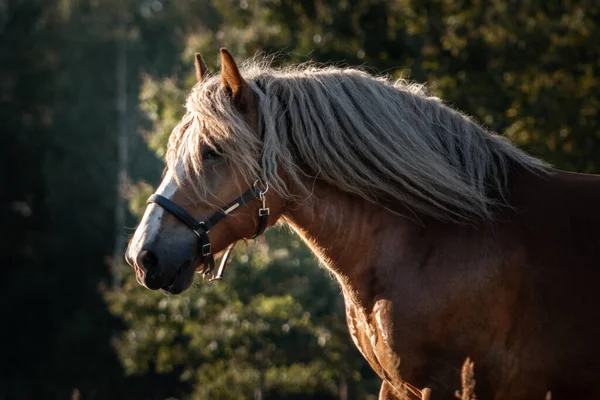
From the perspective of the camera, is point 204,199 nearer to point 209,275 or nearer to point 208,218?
point 208,218

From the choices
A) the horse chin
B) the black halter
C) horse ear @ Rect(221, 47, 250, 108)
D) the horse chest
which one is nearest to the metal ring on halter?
the black halter

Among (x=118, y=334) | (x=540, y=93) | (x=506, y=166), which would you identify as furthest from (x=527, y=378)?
(x=118, y=334)

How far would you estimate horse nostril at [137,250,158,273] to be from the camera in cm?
416

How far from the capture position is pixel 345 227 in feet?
14.8

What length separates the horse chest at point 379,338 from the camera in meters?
4.19

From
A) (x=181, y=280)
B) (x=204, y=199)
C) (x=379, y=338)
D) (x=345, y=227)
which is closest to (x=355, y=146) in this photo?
(x=345, y=227)

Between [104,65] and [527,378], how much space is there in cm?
3328

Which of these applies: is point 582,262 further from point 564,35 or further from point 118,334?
point 118,334

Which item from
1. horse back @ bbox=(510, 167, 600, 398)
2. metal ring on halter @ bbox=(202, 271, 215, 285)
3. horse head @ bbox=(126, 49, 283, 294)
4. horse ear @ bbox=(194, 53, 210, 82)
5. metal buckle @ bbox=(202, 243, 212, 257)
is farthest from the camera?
horse ear @ bbox=(194, 53, 210, 82)

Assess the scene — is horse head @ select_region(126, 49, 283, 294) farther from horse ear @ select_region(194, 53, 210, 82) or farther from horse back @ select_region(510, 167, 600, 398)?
horse back @ select_region(510, 167, 600, 398)

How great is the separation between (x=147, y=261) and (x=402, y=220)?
4.04ft

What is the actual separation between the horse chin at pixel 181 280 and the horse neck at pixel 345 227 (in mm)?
596

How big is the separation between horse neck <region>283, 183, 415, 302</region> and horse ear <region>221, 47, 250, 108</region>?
0.57 metres

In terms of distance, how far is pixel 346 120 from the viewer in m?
4.48
